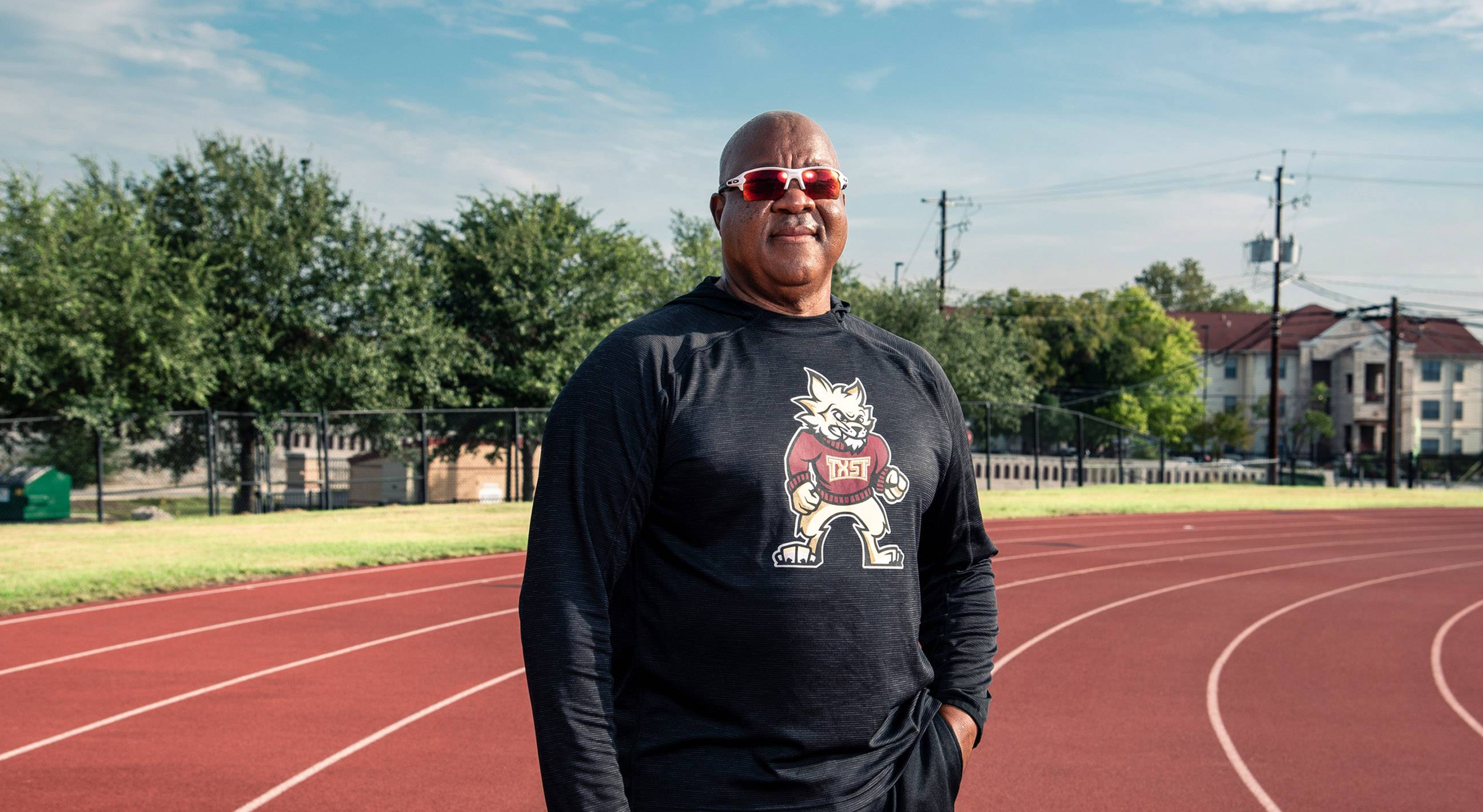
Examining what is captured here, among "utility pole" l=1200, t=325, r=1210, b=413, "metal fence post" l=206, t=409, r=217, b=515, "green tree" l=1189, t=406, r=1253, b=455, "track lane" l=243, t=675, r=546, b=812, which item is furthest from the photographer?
"utility pole" l=1200, t=325, r=1210, b=413

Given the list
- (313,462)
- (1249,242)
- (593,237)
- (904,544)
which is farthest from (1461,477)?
(904,544)

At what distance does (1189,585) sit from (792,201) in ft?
43.9

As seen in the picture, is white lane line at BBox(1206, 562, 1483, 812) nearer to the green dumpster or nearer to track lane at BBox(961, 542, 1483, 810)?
track lane at BBox(961, 542, 1483, 810)

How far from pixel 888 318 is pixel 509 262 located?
55.7 ft

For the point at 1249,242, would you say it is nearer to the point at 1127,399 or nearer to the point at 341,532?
the point at 1127,399

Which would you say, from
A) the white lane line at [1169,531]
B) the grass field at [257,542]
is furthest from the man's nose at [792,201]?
the white lane line at [1169,531]

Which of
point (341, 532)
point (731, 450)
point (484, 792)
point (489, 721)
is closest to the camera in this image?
point (731, 450)

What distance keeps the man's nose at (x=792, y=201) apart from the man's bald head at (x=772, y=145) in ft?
0.17

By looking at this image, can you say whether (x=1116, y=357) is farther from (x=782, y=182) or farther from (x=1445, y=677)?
(x=782, y=182)

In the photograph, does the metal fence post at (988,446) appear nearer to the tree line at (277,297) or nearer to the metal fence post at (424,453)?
the tree line at (277,297)

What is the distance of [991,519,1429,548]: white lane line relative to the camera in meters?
18.1

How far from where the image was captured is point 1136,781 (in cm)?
610

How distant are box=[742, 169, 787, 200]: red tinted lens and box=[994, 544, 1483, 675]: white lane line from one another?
7211 mm

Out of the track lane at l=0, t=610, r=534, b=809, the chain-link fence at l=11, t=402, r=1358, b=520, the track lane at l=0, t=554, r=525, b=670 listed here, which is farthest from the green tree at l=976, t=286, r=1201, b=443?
the track lane at l=0, t=610, r=534, b=809
